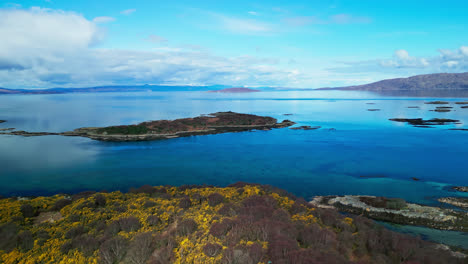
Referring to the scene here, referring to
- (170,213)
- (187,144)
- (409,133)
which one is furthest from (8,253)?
(409,133)

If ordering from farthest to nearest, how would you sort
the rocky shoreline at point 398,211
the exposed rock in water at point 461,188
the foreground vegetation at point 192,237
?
the exposed rock in water at point 461,188
the rocky shoreline at point 398,211
the foreground vegetation at point 192,237

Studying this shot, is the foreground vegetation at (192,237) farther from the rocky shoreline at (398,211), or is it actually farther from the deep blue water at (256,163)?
the deep blue water at (256,163)

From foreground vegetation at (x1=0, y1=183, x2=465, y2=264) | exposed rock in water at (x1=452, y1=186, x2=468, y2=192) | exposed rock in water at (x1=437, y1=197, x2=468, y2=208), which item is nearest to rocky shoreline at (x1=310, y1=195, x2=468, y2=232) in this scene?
exposed rock in water at (x1=437, y1=197, x2=468, y2=208)

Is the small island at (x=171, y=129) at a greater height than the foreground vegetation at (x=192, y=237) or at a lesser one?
greater

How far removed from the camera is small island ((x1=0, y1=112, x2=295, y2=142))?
48.6 metres

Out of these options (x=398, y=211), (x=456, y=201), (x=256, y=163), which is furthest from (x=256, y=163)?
(x=456, y=201)

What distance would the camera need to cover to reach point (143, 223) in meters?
10.3

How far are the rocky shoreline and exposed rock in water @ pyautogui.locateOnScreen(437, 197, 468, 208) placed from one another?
191cm

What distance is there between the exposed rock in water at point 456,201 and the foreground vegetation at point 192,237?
35.4ft

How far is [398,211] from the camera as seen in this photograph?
1750 centimetres

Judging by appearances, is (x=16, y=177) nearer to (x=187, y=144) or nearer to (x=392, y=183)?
(x=187, y=144)

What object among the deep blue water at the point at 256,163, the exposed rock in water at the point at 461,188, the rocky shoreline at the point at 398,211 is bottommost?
the rocky shoreline at the point at 398,211

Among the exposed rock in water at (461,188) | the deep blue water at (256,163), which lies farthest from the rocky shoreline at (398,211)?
the exposed rock in water at (461,188)

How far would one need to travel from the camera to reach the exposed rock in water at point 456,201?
18.4 meters
